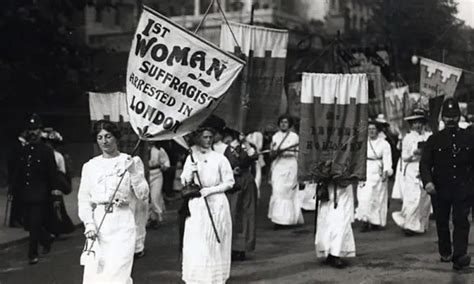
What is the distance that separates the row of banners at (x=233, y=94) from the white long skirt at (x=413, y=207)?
248 centimetres

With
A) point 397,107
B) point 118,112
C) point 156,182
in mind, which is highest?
point 397,107

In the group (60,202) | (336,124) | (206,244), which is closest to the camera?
(206,244)

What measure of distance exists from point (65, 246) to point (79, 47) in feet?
25.5

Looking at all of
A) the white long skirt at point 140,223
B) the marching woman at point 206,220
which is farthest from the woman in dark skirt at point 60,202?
the marching woman at point 206,220

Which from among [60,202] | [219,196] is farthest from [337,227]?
[60,202]

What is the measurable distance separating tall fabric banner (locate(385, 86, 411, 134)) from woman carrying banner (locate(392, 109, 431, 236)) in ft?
17.8

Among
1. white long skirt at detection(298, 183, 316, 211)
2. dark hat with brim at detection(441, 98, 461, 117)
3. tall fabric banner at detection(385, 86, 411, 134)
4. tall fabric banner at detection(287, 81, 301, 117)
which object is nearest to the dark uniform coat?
dark hat with brim at detection(441, 98, 461, 117)

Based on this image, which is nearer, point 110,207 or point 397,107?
point 110,207

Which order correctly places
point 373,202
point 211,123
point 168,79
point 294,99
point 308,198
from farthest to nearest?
point 294,99 < point 308,198 < point 373,202 < point 211,123 < point 168,79

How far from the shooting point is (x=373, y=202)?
10.6 meters

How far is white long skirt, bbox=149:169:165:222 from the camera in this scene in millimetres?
10930

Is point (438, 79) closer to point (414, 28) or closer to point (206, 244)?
point (414, 28)

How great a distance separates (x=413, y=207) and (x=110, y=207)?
5.92 metres

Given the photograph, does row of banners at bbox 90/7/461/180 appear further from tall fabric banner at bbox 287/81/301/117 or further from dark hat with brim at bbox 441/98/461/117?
tall fabric banner at bbox 287/81/301/117
